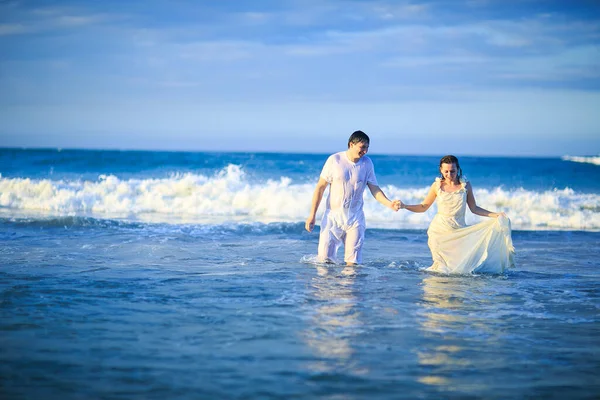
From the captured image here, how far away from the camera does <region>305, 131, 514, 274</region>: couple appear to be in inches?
353

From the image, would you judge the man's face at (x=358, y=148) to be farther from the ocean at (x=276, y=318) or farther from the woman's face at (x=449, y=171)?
the ocean at (x=276, y=318)

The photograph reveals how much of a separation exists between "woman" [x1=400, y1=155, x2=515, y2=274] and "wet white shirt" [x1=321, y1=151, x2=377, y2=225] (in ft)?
2.34

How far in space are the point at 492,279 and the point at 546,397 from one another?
14.8 feet

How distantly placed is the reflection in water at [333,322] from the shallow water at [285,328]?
2 cm

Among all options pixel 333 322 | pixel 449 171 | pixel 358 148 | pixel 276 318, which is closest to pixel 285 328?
pixel 276 318

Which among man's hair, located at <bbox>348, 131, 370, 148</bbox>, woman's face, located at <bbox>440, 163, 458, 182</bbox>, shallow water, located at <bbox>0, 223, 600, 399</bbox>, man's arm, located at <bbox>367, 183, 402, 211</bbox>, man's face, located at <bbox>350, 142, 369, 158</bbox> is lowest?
shallow water, located at <bbox>0, 223, 600, 399</bbox>

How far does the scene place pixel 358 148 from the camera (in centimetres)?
879

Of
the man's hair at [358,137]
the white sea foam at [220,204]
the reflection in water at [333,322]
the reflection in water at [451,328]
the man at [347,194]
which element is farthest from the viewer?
the white sea foam at [220,204]

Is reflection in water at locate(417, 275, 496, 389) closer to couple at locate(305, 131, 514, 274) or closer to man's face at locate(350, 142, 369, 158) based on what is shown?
couple at locate(305, 131, 514, 274)

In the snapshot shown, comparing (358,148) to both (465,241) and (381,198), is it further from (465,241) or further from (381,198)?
(465,241)

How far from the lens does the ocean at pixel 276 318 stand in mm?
4723

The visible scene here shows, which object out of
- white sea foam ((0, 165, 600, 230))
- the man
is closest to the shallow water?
the man

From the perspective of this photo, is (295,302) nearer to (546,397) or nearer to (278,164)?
(546,397)

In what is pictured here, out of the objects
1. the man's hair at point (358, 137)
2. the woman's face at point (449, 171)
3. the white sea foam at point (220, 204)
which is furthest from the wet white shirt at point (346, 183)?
the white sea foam at point (220, 204)
